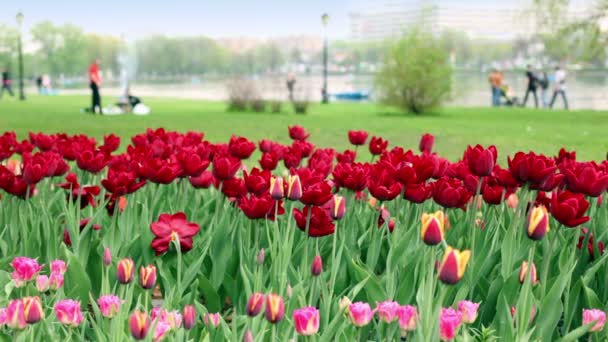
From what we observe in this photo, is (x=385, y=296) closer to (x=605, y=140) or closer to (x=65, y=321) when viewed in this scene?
(x=65, y=321)

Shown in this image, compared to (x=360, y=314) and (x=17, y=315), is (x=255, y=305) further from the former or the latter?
(x=17, y=315)

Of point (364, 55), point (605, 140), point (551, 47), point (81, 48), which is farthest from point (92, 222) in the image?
point (364, 55)

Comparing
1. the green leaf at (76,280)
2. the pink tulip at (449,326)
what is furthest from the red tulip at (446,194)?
the green leaf at (76,280)

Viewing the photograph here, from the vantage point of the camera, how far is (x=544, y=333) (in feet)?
10.7

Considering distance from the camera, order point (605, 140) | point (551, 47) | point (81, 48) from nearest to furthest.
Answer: point (605, 140), point (551, 47), point (81, 48)

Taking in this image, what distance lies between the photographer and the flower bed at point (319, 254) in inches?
115

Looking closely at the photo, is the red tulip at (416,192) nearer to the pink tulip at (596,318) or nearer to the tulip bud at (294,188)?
the tulip bud at (294,188)

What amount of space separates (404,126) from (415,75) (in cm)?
624

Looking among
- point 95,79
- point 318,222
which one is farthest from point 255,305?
point 95,79

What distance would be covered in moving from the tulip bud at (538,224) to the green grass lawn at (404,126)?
11.2 metres

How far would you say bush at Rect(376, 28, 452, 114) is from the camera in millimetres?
26656

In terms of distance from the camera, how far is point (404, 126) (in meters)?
20.8

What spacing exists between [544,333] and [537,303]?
13 cm

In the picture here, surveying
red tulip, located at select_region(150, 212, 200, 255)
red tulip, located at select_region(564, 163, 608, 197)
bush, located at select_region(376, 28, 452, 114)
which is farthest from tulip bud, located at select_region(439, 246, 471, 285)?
bush, located at select_region(376, 28, 452, 114)
